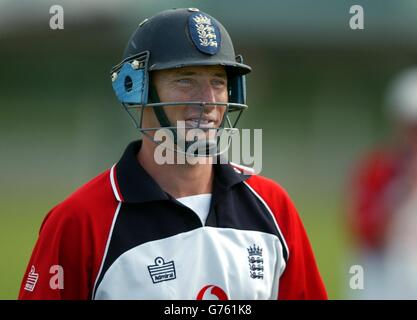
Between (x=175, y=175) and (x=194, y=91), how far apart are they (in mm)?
352

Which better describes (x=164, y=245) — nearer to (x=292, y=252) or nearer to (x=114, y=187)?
(x=114, y=187)

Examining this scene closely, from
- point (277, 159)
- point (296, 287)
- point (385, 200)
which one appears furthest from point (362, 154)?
point (296, 287)

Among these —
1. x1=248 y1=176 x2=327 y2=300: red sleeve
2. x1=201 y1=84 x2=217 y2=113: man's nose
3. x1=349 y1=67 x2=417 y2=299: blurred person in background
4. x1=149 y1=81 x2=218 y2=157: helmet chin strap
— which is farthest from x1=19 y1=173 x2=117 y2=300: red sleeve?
x1=349 y1=67 x2=417 y2=299: blurred person in background

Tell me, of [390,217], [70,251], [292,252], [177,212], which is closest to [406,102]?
[390,217]

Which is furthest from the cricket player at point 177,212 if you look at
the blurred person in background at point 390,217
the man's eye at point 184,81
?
the blurred person in background at point 390,217

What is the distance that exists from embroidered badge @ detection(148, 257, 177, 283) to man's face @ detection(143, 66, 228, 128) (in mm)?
554

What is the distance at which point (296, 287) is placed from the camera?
3387mm

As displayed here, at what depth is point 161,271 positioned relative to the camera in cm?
310

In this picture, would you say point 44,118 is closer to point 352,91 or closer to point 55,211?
point 352,91

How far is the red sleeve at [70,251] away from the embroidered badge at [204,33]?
79 centimetres

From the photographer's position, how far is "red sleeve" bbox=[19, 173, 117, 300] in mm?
3012

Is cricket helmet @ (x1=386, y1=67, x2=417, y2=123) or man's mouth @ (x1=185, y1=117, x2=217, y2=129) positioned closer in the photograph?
man's mouth @ (x1=185, y1=117, x2=217, y2=129)

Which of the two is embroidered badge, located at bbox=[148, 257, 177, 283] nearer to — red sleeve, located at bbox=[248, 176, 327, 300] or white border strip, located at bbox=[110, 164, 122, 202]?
white border strip, located at bbox=[110, 164, 122, 202]

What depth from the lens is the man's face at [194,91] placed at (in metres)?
3.23
